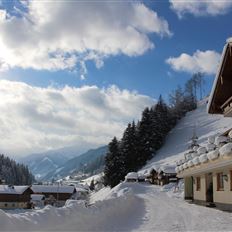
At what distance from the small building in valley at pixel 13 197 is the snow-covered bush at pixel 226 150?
71594 millimetres

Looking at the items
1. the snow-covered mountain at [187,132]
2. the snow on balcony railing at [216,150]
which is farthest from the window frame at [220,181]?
the snow-covered mountain at [187,132]

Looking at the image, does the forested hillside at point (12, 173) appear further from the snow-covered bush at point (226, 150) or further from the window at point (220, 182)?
the snow-covered bush at point (226, 150)

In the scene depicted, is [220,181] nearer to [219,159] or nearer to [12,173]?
[219,159]

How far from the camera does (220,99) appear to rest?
20016 millimetres

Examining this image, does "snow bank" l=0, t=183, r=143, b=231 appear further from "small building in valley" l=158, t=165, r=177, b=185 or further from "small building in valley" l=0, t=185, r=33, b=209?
"small building in valley" l=0, t=185, r=33, b=209

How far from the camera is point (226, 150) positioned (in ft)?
66.0

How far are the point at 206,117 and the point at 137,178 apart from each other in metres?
57.3

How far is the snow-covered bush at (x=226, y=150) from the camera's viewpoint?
65.0 ft

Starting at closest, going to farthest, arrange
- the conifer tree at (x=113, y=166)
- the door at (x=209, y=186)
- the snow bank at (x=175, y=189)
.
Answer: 1. the door at (x=209, y=186)
2. the snow bank at (x=175, y=189)
3. the conifer tree at (x=113, y=166)

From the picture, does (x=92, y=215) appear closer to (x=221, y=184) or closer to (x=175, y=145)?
(x=221, y=184)

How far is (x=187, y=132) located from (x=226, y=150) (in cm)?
9897

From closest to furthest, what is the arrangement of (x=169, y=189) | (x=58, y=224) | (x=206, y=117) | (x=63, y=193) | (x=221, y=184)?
(x=58, y=224), (x=221, y=184), (x=169, y=189), (x=63, y=193), (x=206, y=117)

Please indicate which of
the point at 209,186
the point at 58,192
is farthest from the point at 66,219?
the point at 58,192

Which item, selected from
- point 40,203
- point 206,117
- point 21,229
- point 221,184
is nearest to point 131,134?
point 40,203
